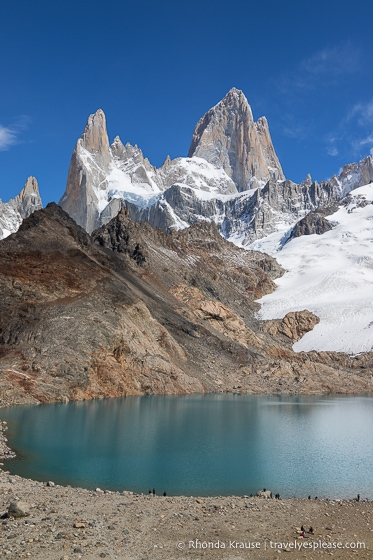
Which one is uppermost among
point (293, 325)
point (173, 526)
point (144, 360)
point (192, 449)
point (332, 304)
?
point (332, 304)

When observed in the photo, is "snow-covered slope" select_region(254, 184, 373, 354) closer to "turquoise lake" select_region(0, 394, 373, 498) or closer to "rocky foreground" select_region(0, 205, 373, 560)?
"rocky foreground" select_region(0, 205, 373, 560)

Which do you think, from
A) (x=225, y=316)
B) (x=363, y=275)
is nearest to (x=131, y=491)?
(x=225, y=316)

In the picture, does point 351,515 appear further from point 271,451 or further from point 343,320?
point 343,320

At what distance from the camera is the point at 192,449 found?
31547 millimetres

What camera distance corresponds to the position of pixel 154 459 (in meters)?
28.2

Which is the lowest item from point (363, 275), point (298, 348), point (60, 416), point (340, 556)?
point (340, 556)

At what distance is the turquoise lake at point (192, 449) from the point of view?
23641 millimetres

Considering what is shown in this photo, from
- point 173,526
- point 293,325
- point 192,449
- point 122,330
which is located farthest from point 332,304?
point 173,526

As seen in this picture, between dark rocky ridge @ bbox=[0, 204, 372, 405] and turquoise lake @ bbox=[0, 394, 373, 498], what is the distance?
7.37 meters

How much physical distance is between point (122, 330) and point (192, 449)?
125 ft

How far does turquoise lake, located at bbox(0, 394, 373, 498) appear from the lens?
77.6 feet

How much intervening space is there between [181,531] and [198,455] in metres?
14.2

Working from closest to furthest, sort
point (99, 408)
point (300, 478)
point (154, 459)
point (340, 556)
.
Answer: point (340, 556)
point (300, 478)
point (154, 459)
point (99, 408)

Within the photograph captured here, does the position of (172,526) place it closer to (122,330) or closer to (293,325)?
(122,330)
